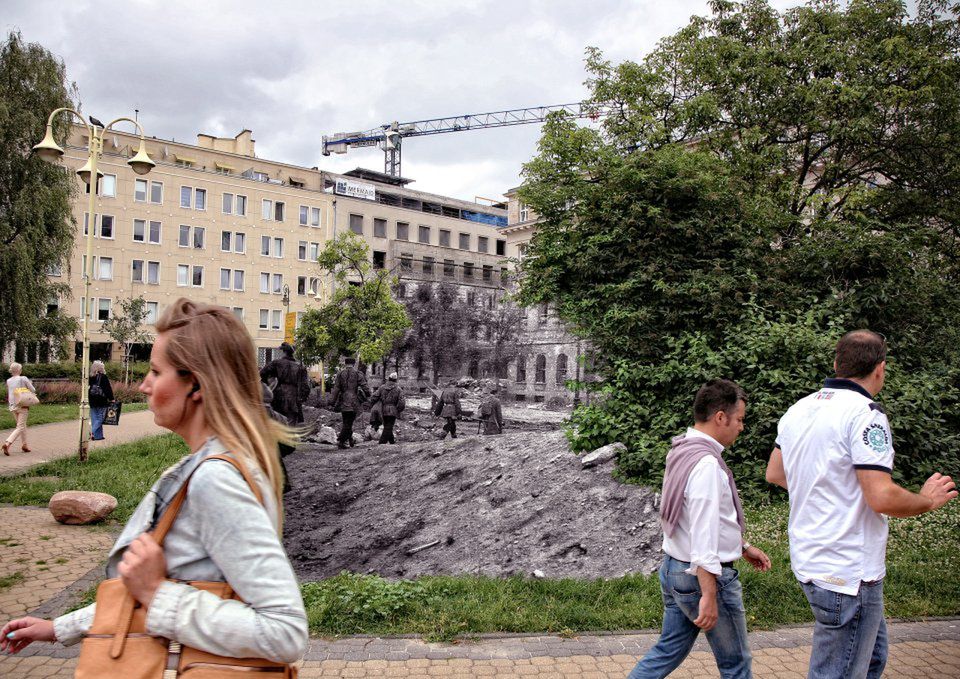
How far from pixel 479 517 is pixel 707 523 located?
22.7 feet

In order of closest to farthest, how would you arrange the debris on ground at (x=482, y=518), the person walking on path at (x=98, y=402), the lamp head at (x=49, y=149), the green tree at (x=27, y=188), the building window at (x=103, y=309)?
the debris on ground at (x=482, y=518) → the lamp head at (x=49, y=149) → the person walking on path at (x=98, y=402) → the green tree at (x=27, y=188) → the building window at (x=103, y=309)

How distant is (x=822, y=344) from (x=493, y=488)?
17.0 ft

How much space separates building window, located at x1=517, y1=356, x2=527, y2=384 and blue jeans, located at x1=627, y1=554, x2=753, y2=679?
2146 cm

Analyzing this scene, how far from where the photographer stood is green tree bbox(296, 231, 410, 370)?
3167 centimetres

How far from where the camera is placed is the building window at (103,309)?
54312mm

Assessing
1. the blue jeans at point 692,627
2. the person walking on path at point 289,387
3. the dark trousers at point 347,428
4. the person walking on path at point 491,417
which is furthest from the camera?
the person walking on path at point 491,417

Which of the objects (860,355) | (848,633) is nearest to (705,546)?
(848,633)

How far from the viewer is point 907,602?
20.5 ft

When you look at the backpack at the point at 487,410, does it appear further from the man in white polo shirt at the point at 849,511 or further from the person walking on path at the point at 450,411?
the man in white polo shirt at the point at 849,511

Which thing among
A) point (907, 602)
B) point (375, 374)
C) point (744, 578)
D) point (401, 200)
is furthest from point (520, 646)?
point (401, 200)

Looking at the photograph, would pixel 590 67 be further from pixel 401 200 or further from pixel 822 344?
pixel 401 200

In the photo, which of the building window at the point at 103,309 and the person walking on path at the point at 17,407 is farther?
the building window at the point at 103,309

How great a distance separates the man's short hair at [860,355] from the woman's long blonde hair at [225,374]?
2578 millimetres

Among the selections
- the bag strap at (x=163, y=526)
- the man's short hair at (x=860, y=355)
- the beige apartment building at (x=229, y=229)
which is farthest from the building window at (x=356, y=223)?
the bag strap at (x=163, y=526)
